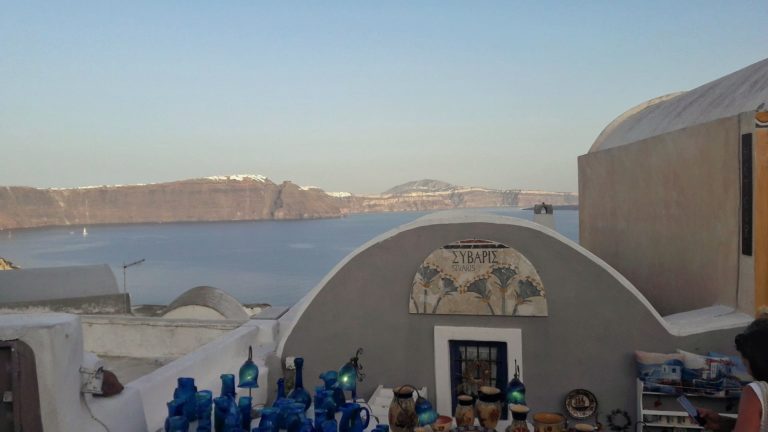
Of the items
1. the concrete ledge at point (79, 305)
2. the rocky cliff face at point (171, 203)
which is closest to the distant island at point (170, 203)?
the rocky cliff face at point (171, 203)

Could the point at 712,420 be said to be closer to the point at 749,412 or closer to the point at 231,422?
the point at 749,412

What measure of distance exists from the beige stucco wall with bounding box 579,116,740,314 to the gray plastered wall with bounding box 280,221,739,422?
1.35 metres

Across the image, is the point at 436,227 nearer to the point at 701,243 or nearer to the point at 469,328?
the point at 469,328

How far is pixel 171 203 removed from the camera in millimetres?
191125

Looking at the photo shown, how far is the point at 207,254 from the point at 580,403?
10630cm

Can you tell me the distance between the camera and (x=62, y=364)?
457 centimetres

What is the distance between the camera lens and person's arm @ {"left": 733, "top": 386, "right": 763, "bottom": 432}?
3156 millimetres

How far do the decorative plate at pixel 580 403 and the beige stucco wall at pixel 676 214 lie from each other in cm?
209

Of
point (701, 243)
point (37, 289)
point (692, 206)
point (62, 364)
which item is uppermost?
point (692, 206)

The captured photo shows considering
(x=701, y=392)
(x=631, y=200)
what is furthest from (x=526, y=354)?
(x=631, y=200)

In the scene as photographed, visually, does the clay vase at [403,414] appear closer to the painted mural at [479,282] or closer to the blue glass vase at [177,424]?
the painted mural at [479,282]

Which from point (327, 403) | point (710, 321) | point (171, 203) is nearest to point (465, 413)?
point (327, 403)

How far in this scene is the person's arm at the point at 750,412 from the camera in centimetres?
316

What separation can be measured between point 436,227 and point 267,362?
2.96 m
